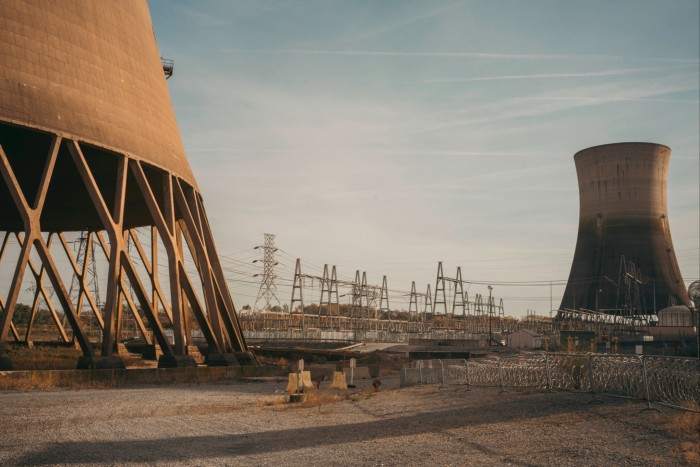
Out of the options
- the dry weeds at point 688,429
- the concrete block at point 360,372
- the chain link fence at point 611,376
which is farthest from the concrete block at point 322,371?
the dry weeds at point 688,429

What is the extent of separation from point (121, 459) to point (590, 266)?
63630mm

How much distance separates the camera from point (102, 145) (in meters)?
23.5

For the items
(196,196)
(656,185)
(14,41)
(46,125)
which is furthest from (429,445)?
(656,185)

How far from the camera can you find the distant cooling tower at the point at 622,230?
6316 cm

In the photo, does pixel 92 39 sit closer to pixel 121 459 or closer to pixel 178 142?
pixel 178 142

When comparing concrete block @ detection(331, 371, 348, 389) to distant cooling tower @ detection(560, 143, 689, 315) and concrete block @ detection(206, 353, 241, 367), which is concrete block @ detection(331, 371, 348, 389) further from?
distant cooling tower @ detection(560, 143, 689, 315)

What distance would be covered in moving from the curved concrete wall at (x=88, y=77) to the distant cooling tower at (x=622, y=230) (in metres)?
47.8

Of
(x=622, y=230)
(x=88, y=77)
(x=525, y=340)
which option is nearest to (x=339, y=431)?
(x=88, y=77)

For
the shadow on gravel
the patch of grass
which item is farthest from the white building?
the shadow on gravel

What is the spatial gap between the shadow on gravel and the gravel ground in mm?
19

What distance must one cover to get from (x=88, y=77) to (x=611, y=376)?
19918mm

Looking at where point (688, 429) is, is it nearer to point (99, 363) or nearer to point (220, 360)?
point (99, 363)

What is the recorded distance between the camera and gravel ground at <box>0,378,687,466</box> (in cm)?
960

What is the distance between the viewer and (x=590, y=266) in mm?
67000
